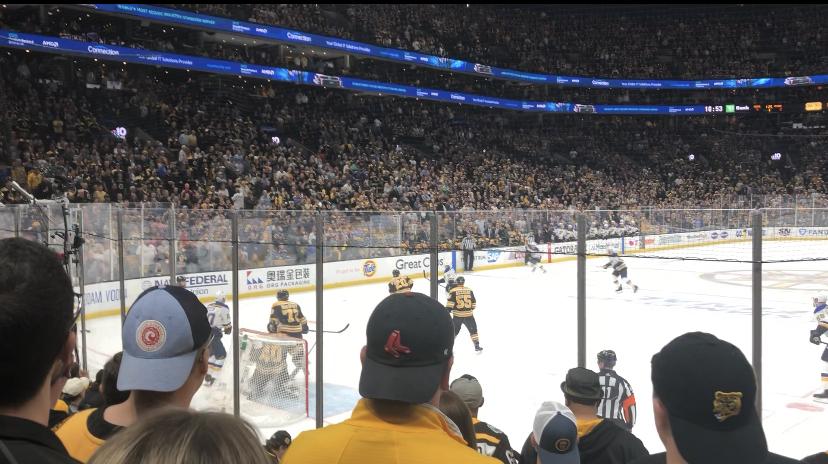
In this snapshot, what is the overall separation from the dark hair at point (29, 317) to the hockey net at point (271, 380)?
6.16 meters

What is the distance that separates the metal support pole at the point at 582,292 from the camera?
585cm

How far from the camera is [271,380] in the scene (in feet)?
25.4

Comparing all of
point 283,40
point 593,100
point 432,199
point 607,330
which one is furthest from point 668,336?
point 593,100

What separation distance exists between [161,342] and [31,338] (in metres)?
0.63

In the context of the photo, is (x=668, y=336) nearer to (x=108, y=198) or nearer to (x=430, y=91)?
(x=108, y=198)

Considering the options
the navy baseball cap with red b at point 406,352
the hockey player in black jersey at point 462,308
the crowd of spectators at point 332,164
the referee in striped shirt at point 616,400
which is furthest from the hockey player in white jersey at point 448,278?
the navy baseball cap with red b at point 406,352

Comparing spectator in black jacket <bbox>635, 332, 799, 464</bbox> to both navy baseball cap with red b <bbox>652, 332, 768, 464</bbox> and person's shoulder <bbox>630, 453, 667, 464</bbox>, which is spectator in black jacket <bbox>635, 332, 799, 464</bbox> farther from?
person's shoulder <bbox>630, 453, 667, 464</bbox>

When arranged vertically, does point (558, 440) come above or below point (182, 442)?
below

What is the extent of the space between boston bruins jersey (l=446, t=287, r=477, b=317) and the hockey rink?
0.71m

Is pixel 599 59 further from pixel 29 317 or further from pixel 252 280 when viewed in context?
pixel 29 317

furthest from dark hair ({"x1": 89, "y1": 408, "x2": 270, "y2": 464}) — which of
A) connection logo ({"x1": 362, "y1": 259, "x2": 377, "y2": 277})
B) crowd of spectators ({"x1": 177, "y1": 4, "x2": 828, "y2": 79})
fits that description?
crowd of spectators ({"x1": 177, "y1": 4, "x2": 828, "y2": 79})

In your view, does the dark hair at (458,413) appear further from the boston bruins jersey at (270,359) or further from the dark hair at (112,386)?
the boston bruins jersey at (270,359)

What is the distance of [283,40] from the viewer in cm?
3127

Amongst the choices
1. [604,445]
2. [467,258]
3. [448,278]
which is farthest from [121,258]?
[604,445]
